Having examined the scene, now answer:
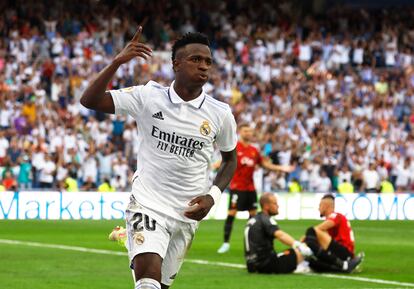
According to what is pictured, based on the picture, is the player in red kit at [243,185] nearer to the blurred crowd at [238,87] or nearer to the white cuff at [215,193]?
the white cuff at [215,193]

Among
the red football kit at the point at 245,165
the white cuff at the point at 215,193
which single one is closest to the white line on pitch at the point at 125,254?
the red football kit at the point at 245,165

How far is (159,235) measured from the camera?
27.5 feet

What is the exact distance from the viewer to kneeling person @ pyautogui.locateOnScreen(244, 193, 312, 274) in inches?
617

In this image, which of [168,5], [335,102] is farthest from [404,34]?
[168,5]

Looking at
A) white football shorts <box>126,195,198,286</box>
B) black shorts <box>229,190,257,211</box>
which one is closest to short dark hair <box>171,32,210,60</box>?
white football shorts <box>126,195,198,286</box>

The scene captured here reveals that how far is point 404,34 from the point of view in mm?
43500

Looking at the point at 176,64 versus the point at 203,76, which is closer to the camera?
the point at 203,76

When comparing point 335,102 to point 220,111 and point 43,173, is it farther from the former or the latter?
point 220,111

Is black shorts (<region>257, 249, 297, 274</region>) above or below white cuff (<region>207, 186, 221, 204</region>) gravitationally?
below

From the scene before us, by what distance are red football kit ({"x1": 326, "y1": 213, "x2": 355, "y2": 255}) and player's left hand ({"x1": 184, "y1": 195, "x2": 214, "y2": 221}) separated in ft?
26.9

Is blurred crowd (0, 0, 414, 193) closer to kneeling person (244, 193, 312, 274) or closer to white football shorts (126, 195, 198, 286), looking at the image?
kneeling person (244, 193, 312, 274)

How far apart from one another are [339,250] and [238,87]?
22.5 meters

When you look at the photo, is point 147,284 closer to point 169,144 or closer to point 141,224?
point 141,224

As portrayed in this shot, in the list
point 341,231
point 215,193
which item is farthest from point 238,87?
point 215,193
